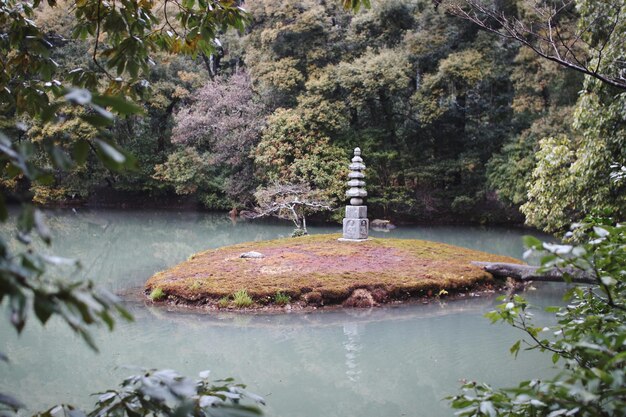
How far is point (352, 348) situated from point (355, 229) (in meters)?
4.39

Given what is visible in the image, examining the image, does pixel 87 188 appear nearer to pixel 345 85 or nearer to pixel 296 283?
pixel 345 85

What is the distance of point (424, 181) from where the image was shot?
1606 cm

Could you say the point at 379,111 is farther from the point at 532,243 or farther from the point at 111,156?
the point at 111,156

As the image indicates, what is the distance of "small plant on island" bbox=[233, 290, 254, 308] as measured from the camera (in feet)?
20.4

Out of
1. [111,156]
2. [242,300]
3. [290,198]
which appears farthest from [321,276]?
[111,156]

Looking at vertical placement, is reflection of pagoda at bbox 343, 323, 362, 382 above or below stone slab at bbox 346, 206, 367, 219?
below

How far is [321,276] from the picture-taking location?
6844 mm

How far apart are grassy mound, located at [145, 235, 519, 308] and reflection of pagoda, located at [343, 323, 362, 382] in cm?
96

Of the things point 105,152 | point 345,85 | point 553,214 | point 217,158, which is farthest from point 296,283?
point 217,158

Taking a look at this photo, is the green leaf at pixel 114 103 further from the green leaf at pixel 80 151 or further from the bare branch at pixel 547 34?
the bare branch at pixel 547 34

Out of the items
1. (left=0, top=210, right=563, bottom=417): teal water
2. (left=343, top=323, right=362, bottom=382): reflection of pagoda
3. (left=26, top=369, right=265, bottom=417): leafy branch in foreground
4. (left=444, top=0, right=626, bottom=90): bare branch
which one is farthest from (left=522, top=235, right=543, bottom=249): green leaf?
(left=343, top=323, right=362, bottom=382): reflection of pagoda

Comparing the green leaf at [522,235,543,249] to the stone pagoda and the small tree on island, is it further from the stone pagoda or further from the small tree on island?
the small tree on island

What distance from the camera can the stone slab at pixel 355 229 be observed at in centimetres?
905

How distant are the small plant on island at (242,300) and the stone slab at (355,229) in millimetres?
3201
